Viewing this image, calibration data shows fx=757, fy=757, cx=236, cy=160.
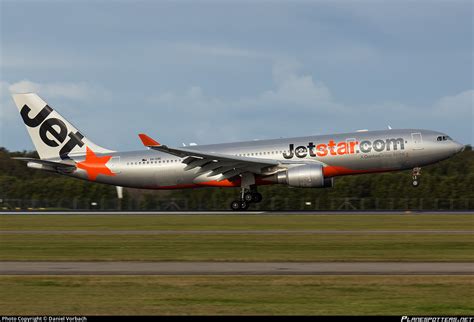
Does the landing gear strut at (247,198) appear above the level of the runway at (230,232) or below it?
above

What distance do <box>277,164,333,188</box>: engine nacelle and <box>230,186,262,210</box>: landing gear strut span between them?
10.9ft

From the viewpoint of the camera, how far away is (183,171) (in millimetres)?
50562

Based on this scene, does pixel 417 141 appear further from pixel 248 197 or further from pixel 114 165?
pixel 114 165

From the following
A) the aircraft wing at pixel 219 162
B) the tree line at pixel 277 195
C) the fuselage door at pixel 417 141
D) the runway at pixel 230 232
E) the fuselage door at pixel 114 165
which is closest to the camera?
the runway at pixel 230 232

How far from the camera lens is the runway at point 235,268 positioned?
19719 millimetres

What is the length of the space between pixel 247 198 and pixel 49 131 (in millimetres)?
15499

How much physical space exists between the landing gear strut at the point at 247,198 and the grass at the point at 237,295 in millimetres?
30392

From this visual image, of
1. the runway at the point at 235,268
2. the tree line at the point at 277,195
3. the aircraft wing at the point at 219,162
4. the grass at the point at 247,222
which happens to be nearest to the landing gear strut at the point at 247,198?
the aircraft wing at the point at 219,162

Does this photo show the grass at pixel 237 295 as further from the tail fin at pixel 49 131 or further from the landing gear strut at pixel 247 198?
the tail fin at pixel 49 131

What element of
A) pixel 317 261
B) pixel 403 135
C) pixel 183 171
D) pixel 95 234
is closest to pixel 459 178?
pixel 403 135

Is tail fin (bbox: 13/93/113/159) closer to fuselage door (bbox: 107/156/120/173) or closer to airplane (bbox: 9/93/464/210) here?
airplane (bbox: 9/93/464/210)

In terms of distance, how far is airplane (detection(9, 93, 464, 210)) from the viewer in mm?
46594

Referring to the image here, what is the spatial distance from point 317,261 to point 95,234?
14026 millimetres

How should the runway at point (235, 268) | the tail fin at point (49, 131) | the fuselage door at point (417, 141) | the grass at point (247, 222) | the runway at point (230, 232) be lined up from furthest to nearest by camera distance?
the tail fin at point (49, 131), the fuselage door at point (417, 141), the grass at point (247, 222), the runway at point (230, 232), the runway at point (235, 268)
